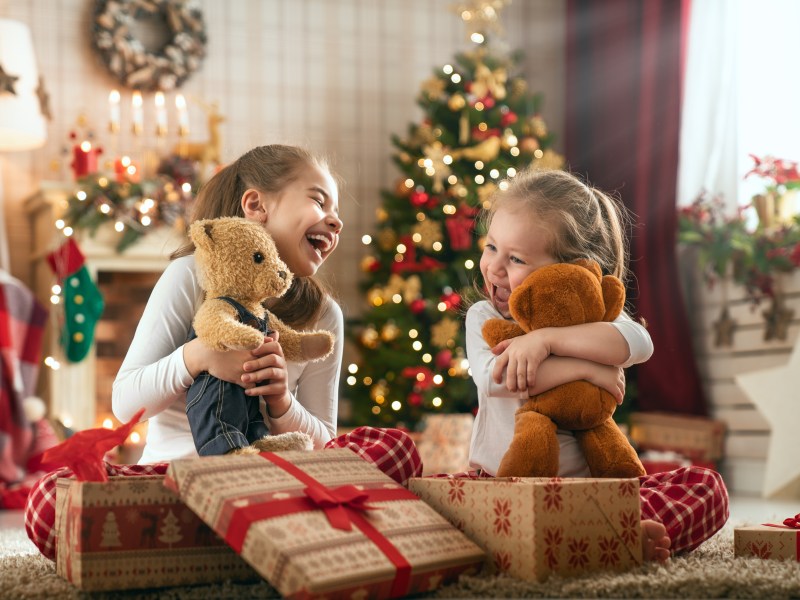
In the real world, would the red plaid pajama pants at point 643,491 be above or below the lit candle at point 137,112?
below

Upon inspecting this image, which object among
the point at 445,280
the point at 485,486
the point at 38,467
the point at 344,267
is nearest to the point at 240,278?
the point at 485,486

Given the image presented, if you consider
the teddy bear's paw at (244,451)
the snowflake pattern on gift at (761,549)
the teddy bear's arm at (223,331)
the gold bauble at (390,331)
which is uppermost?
the teddy bear's arm at (223,331)

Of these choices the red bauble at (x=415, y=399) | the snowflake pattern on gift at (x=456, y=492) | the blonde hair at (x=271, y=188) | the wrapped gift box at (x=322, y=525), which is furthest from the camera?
the red bauble at (x=415, y=399)

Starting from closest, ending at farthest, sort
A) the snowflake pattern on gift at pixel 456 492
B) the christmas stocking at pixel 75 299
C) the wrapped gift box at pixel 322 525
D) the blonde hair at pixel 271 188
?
the wrapped gift box at pixel 322 525 < the snowflake pattern on gift at pixel 456 492 < the blonde hair at pixel 271 188 < the christmas stocking at pixel 75 299

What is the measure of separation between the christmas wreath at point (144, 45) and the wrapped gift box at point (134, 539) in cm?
323

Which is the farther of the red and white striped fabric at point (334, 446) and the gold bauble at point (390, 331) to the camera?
the gold bauble at point (390, 331)

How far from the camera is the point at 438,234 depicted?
157 inches

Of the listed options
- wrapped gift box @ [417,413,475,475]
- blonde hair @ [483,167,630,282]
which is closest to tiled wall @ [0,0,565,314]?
wrapped gift box @ [417,413,475,475]

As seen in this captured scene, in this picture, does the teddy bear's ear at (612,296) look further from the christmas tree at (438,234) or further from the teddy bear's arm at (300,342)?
the christmas tree at (438,234)

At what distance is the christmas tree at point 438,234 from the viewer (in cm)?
391

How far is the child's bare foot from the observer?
1360 mm

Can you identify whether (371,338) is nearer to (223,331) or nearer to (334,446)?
(334,446)

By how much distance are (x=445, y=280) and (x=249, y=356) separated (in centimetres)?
258

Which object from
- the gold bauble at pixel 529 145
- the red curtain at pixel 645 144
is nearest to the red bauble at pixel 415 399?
the red curtain at pixel 645 144
